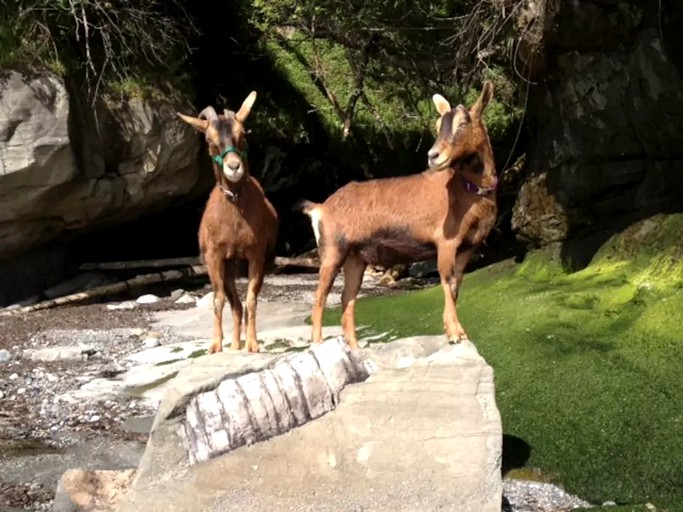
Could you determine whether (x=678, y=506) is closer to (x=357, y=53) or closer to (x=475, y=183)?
(x=475, y=183)

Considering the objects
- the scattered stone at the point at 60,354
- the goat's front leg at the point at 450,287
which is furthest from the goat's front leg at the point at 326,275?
the scattered stone at the point at 60,354

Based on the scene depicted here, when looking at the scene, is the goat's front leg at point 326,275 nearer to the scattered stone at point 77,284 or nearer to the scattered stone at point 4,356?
the scattered stone at point 4,356

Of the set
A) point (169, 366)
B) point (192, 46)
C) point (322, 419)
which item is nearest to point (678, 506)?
point (322, 419)

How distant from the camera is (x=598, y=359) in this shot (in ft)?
22.3

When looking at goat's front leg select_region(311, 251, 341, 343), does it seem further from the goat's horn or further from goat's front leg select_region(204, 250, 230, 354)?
the goat's horn

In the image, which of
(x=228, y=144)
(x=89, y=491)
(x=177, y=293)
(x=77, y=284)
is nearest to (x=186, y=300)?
(x=177, y=293)

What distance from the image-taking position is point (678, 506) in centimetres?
504

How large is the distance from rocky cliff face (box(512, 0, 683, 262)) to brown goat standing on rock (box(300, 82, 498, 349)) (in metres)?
4.14

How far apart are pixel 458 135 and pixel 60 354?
5.95 meters

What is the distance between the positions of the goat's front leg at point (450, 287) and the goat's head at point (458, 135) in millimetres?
581

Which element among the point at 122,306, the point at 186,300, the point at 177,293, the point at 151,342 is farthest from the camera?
the point at 177,293

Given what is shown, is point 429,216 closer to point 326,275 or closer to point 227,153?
point 326,275

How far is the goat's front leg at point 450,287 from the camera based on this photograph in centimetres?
572

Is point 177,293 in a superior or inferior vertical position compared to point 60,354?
inferior
